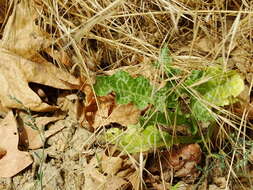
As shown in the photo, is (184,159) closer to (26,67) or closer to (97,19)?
(97,19)

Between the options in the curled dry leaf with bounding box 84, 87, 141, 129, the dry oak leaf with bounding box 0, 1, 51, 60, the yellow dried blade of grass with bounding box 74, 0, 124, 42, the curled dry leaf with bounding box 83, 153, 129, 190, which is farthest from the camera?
the dry oak leaf with bounding box 0, 1, 51, 60

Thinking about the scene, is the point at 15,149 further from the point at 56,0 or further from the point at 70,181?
the point at 56,0

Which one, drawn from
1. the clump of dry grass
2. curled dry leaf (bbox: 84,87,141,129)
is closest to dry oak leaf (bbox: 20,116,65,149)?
curled dry leaf (bbox: 84,87,141,129)

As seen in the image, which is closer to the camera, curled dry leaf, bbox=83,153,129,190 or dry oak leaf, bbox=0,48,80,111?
curled dry leaf, bbox=83,153,129,190

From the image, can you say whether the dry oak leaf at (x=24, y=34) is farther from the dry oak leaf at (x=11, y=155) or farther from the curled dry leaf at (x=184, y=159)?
the curled dry leaf at (x=184, y=159)

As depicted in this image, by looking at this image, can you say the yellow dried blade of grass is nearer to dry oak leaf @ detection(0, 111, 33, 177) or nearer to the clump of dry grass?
the clump of dry grass

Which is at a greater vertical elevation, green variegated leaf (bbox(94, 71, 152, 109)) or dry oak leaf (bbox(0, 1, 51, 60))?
dry oak leaf (bbox(0, 1, 51, 60))

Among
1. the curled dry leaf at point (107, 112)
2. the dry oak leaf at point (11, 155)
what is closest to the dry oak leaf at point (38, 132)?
the dry oak leaf at point (11, 155)
